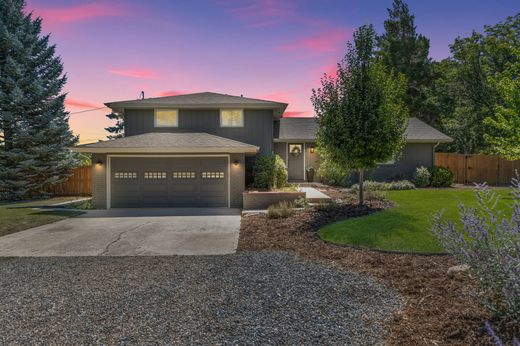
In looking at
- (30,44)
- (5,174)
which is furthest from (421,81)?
(5,174)

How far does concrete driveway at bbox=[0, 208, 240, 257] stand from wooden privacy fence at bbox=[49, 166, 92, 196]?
738 cm

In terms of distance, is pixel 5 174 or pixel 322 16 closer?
pixel 322 16

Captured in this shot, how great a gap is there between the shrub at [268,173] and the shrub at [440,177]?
10.4 meters

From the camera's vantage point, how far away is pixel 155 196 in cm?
1326

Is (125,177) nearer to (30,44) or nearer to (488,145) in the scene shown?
(30,44)

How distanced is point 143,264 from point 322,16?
11.1 metres

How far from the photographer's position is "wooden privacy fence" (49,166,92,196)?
58.8 ft

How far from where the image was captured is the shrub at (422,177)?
18.6m

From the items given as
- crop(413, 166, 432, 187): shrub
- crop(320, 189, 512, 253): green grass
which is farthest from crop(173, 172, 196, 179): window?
crop(413, 166, 432, 187): shrub

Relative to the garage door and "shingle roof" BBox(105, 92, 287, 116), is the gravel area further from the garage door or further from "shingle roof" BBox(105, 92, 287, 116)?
"shingle roof" BBox(105, 92, 287, 116)

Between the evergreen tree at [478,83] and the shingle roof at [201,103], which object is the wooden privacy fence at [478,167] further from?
the shingle roof at [201,103]

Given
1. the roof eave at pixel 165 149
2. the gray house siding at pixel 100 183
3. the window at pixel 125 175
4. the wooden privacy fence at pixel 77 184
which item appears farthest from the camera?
the wooden privacy fence at pixel 77 184

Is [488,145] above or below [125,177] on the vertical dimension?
above

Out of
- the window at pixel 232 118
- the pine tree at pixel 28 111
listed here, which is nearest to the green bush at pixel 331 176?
the window at pixel 232 118
